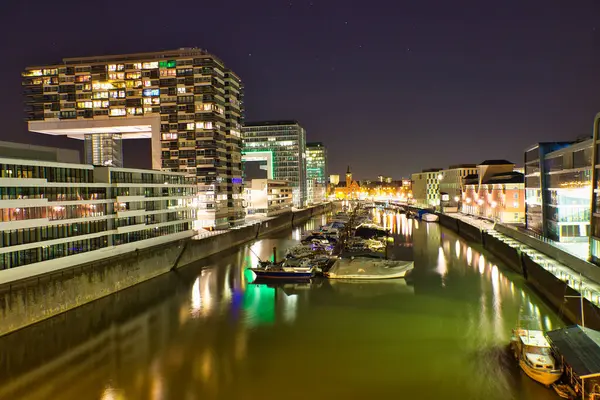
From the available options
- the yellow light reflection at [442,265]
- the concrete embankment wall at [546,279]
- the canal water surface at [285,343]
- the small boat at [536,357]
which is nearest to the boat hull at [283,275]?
the canal water surface at [285,343]

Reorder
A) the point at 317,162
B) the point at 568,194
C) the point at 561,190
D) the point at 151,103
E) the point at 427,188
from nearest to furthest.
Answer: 1. the point at 568,194
2. the point at 561,190
3. the point at 151,103
4. the point at 427,188
5. the point at 317,162

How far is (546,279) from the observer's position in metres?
26.5

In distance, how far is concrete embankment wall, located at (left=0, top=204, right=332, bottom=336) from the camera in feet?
70.6

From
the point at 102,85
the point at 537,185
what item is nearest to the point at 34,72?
the point at 102,85

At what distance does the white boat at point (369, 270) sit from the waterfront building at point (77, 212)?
1687 cm

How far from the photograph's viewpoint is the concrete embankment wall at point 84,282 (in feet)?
70.6

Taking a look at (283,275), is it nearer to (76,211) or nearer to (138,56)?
(76,211)

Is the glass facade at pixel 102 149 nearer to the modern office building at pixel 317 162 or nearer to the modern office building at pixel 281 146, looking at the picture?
the modern office building at pixel 281 146

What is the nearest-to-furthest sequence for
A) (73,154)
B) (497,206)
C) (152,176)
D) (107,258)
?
(107,258), (73,154), (152,176), (497,206)

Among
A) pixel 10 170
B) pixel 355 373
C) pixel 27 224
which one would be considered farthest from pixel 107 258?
pixel 355 373

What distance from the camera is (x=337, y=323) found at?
928 inches

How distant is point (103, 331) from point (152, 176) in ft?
64.2

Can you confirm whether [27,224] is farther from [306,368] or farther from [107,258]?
[306,368]

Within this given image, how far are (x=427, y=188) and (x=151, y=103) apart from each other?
3268 inches
